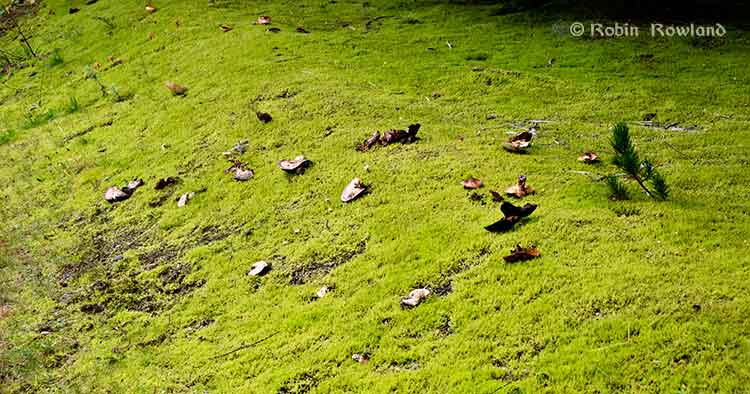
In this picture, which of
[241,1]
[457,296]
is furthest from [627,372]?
[241,1]

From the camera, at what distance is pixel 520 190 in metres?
6.46

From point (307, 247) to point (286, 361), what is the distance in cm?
176

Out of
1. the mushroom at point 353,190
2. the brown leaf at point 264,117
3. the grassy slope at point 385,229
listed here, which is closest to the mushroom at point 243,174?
the grassy slope at point 385,229

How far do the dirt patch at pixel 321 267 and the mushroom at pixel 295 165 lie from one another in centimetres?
226

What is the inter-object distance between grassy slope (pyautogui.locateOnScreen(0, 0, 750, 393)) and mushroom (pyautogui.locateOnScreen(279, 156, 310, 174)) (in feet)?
0.83

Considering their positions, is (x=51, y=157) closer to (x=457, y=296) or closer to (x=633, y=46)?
(x=457, y=296)

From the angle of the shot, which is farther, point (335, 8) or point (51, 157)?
point (335, 8)

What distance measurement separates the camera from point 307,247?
642cm

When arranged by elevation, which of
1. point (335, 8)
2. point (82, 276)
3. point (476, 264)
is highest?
point (335, 8)

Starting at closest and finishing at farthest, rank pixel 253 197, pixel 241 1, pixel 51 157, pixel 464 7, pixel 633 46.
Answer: pixel 253 197 < pixel 51 157 < pixel 633 46 < pixel 464 7 < pixel 241 1

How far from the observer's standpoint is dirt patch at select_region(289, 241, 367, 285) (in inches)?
235

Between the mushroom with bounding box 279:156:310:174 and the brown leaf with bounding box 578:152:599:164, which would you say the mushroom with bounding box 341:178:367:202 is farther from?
the brown leaf with bounding box 578:152:599:164

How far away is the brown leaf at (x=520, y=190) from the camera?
6445 mm

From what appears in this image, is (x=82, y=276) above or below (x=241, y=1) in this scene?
below
